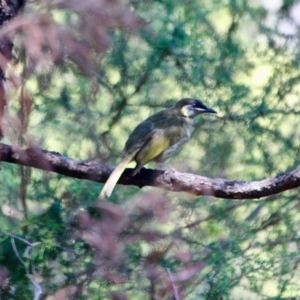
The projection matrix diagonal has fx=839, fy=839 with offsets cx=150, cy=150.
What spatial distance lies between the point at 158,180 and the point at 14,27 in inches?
108

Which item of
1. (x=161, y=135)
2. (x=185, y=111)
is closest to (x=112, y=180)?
(x=161, y=135)

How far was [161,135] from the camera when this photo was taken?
561 cm

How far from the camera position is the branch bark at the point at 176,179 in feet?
14.0

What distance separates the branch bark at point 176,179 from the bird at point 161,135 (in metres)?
0.19

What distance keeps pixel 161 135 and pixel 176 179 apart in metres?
1.02

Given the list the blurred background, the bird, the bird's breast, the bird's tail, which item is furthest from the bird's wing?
the bird's tail

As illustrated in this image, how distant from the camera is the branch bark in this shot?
427 centimetres

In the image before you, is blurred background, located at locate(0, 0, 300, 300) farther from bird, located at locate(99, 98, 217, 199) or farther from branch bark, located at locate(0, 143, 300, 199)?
branch bark, located at locate(0, 143, 300, 199)

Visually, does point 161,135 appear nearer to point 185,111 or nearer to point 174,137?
point 174,137

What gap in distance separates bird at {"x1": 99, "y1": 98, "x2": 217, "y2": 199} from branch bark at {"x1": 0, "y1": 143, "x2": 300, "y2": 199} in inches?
7.5

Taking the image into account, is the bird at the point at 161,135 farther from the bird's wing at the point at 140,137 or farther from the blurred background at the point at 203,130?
the blurred background at the point at 203,130

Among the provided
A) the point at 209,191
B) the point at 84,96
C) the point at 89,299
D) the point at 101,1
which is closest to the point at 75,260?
the point at 89,299

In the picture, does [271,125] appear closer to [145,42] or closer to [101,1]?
[145,42]

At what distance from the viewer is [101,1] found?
89.5 inches
